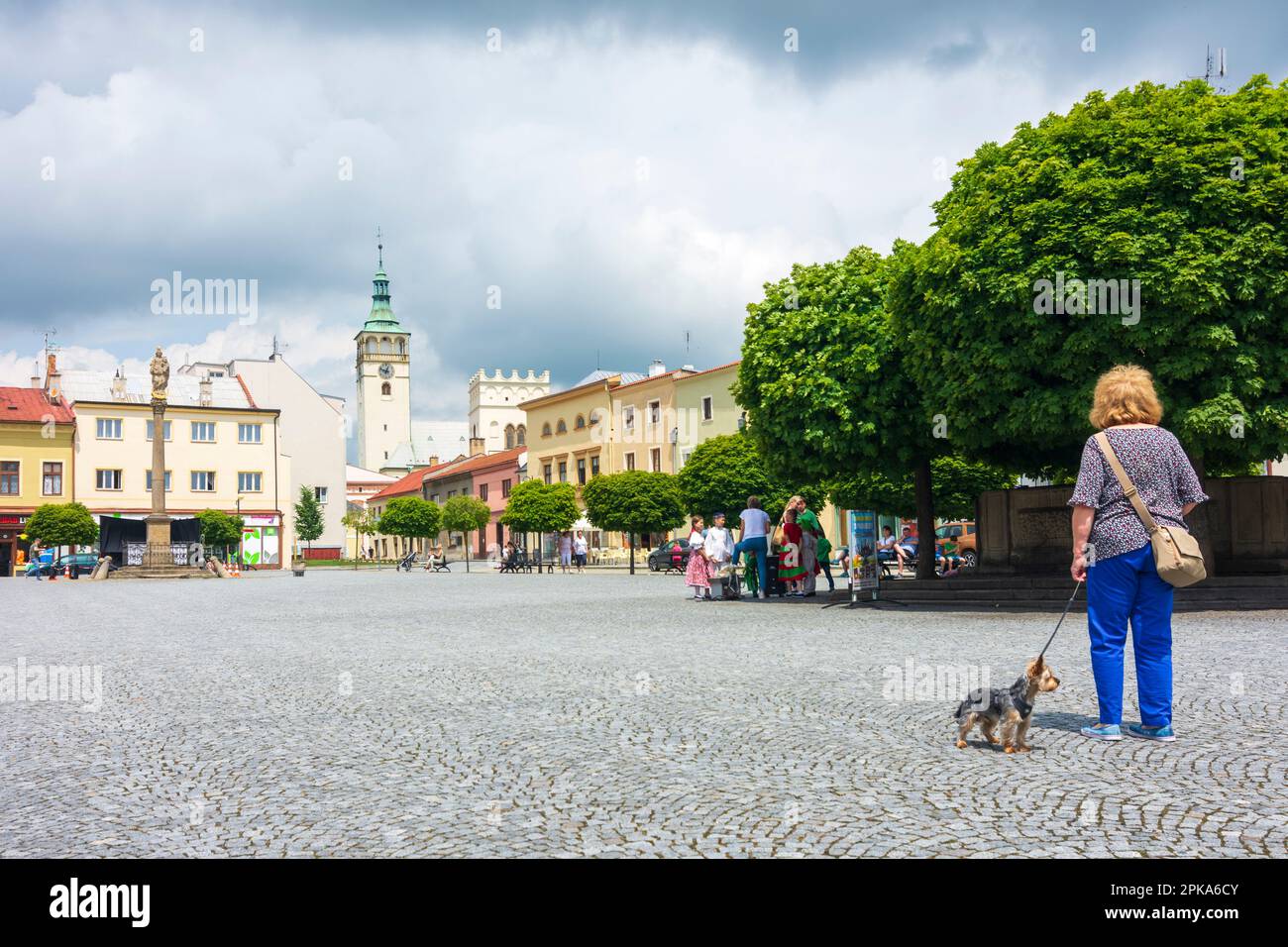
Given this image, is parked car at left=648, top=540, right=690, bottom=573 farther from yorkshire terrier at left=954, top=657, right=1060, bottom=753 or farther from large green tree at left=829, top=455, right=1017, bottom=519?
yorkshire terrier at left=954, top=657, right=1060, bottom=753

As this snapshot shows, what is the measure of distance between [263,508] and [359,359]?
82380 mm

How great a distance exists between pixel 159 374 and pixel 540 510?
707 inches

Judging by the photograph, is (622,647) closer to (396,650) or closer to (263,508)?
(396,650)

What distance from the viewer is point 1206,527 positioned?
16.9 metres

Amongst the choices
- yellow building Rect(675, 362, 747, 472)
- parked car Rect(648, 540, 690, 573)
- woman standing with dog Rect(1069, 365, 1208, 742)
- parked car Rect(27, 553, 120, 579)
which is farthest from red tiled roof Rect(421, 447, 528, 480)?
woman standing with dog Rect(1069, 365, 1208, 742)

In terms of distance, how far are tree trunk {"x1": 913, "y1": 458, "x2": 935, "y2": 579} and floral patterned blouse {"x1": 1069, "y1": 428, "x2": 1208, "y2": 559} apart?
49.7 feet

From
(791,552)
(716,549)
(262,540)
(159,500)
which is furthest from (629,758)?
(262,540)

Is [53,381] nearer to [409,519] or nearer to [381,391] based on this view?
[409,519]

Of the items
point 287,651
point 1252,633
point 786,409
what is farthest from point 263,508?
point 1252,633

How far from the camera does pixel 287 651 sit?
12.3m

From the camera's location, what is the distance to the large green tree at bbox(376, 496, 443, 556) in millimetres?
69188

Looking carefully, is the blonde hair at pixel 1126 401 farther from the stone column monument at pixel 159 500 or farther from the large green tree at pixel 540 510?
the large green tree at pixel 540 510

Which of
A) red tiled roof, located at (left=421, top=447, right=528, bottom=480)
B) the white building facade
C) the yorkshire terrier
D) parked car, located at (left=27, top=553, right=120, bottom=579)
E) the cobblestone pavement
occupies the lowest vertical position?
parked car, located at (left=27, top=553, right=120, bottom=579)

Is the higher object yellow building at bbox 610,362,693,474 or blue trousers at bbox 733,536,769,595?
yellow building at bbox 610,362,693,474
